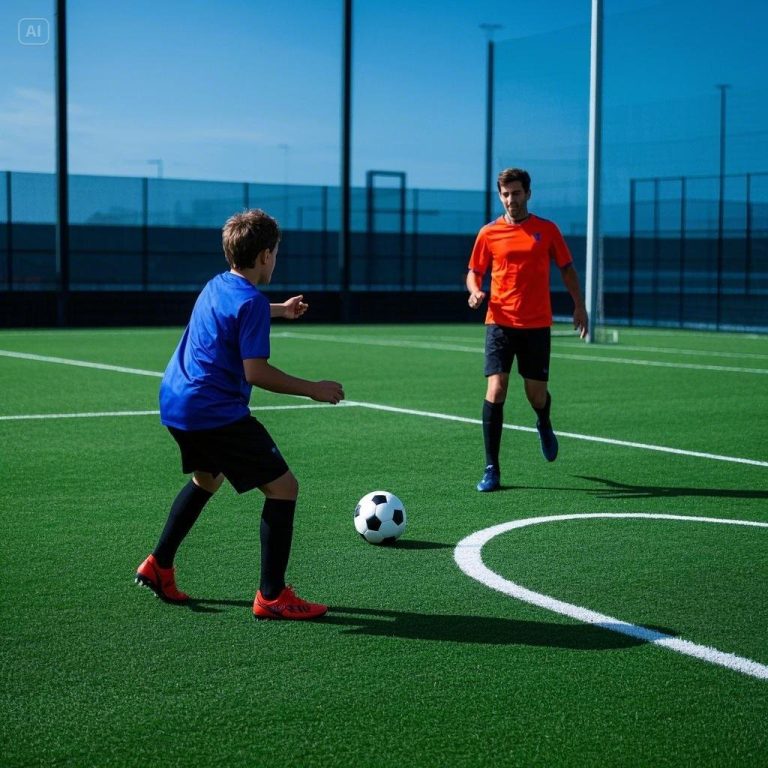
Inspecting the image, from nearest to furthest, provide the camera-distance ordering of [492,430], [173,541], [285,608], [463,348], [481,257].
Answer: [285,608]
[173,541]
[492,430]
[481,257]
[463,348]

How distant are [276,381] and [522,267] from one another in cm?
379

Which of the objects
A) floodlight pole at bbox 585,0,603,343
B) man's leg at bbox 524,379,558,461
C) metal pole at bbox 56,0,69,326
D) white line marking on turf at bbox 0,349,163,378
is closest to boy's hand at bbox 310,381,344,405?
man's leg at bbox 524,379,558,461

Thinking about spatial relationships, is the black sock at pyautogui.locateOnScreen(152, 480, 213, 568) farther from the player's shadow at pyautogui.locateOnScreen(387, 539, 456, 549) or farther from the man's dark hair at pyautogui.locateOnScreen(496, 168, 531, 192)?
the man's dark hair at pyautogui.locateOnScreen(496, 168, 531, 192)

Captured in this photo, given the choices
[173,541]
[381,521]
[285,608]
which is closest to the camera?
[285,608]

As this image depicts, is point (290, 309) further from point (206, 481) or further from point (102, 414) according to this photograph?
point (102, 414)

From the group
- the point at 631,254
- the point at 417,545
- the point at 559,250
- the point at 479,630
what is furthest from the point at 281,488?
the point at 631,254

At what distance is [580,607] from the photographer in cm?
477

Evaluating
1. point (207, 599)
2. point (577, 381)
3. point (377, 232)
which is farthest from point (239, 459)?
point (377, 232)

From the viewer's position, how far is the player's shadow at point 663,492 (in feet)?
23.5

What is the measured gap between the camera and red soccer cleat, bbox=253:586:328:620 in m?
4.57

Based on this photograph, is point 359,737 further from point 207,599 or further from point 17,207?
point 17,207

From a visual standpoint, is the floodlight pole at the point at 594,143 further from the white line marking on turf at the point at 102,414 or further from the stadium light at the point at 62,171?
the white line marking on turf at the point at 102,414

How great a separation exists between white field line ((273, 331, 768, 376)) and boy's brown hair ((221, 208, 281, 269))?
1191 centimetres

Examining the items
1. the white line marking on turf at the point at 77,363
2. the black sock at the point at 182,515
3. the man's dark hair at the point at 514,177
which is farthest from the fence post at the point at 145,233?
the black sock at the point at 182,515
